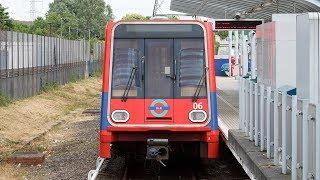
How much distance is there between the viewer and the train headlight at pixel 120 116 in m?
12.0

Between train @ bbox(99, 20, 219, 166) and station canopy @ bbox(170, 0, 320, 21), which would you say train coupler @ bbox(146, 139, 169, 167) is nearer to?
train @ bbox(99, 20, 219, 166)

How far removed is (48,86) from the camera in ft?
115

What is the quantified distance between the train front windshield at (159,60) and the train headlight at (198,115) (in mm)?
301

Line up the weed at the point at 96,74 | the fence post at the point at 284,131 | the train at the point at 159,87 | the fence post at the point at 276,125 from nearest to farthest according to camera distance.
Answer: the fence post at the point at 284,131 → the fence post at the point at 276,125 → the train at the point at 159,87 → the weed at the point at 96,74

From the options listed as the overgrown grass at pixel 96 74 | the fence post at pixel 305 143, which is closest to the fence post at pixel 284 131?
the fence post at pixel 305 143

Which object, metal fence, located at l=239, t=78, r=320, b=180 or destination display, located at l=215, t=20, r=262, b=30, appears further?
destination display, located at l=215, t=20, r=262, b=30

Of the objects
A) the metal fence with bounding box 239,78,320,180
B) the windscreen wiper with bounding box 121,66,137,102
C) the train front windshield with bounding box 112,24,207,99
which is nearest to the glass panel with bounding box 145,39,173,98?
the train front windshield with bounding box 112,24,207,99

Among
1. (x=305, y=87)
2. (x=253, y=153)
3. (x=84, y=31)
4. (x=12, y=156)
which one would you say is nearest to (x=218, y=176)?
(x=253, y=153)

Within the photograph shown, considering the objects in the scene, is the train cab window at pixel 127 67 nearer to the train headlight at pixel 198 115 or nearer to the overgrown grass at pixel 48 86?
the train headlight at pixel 198 115

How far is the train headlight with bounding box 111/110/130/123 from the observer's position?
12016 millimetres

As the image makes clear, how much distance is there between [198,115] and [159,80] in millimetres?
907

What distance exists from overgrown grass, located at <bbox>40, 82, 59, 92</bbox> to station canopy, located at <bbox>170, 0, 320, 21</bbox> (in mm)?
8524

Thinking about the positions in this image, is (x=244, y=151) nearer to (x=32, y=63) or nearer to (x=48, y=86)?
(x=32, y=63)

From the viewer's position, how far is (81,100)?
3462 cm
